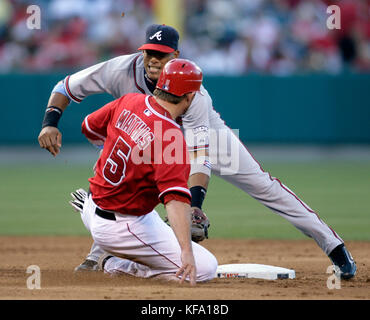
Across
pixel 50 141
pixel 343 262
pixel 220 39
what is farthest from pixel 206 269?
pixel 220 39

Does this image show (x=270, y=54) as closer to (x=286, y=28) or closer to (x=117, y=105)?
(x=286, y=28)

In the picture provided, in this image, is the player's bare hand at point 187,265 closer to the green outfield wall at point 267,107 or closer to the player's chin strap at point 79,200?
the player's chin strap at point 79,200

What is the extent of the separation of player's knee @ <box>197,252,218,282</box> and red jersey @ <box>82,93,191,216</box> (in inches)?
20.1

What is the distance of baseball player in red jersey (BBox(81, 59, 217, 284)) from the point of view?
14.8 ft

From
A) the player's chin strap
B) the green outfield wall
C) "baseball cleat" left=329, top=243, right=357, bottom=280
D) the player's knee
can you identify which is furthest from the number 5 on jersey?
the green outfield wall

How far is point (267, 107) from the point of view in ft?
50.1

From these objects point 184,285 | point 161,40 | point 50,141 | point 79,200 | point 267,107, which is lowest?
point 184,285

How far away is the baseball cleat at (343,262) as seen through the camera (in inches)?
219

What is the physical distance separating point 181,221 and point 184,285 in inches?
22.2

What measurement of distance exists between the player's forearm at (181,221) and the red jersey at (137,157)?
8cm

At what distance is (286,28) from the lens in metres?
15.3

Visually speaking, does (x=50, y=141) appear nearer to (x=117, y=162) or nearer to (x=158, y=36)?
(x=117, y=162)

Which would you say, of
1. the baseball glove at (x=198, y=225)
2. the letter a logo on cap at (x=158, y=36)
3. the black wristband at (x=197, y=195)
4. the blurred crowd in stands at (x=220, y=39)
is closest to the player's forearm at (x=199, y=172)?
the black wristband at (x=197, y=195)

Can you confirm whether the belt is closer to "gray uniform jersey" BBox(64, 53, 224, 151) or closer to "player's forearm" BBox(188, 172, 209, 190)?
"player's forearm" BBox(188, 172, 209, 190)
